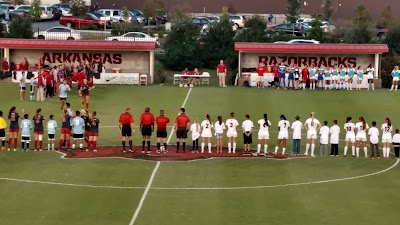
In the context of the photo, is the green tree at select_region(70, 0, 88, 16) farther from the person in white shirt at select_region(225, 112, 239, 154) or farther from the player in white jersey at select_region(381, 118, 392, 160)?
the player in white jersey at select_region(381, 118, 392, 160)

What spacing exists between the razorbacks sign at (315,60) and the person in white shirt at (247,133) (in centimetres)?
2365

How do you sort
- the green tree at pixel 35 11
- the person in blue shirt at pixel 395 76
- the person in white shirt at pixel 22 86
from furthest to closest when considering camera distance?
the green tree at pixel 35 11
the person in blue shirt at pixel 395 76
the person in white shirt at pixel 22 86

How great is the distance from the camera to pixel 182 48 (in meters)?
71.9

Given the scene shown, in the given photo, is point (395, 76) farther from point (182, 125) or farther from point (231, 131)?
point (182, 125)

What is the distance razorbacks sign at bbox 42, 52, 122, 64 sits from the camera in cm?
6294

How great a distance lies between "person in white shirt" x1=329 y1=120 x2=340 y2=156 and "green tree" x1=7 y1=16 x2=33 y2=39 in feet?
133

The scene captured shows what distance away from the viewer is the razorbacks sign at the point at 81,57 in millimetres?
62938

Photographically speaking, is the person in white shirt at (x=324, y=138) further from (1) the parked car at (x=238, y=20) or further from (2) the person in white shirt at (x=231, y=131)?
(1) the parked car at (x=238, y=20)

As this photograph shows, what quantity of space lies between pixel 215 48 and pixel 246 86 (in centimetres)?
1369

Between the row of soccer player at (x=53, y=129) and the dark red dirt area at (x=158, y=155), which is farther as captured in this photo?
the row of soccer player at (x=53, y=129)

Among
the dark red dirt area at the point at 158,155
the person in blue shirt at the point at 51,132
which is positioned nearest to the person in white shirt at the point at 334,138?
the dark red dirt area at the point at 158,155

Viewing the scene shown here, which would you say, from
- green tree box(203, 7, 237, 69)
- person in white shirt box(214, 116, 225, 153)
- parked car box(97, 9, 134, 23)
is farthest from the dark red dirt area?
parked car box(97, 9, 134, 23)

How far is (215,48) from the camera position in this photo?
7406 cm

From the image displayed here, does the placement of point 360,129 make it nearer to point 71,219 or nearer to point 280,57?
point 71,219
